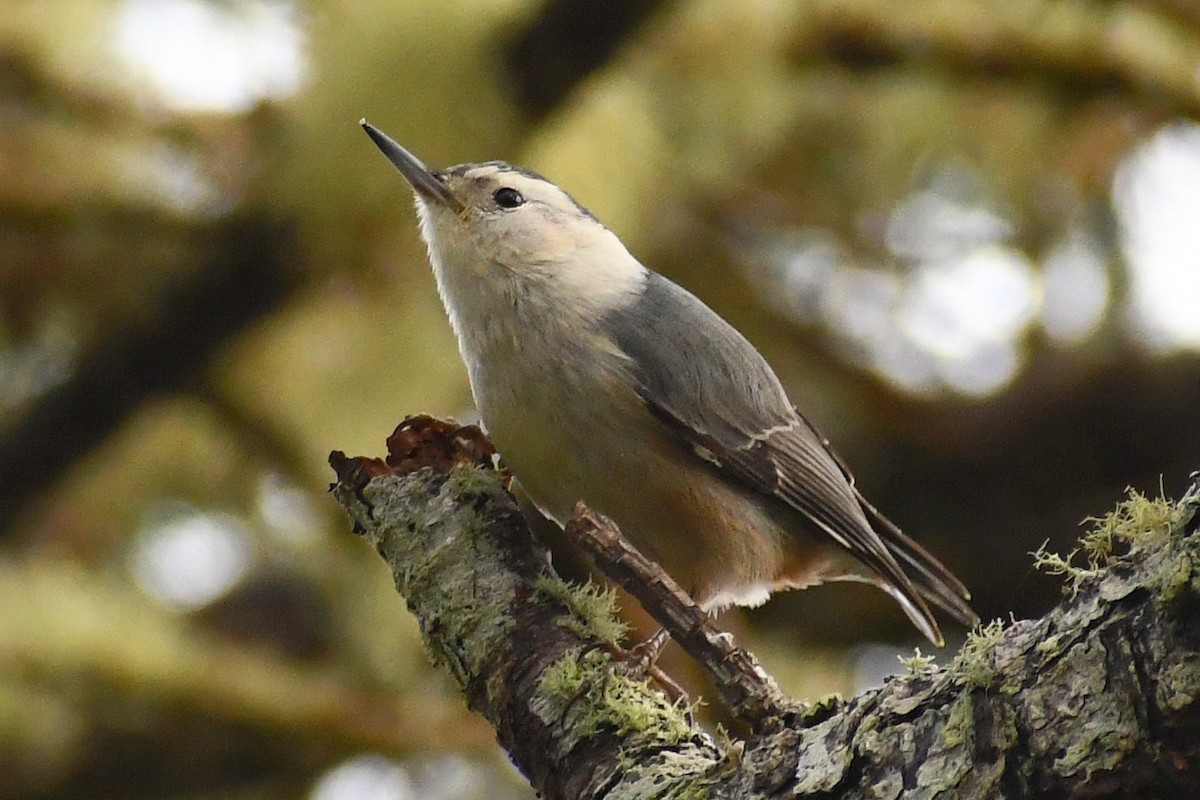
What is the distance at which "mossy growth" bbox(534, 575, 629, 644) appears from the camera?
5.72 feet

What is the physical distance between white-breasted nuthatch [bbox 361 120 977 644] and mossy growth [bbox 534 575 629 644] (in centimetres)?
55

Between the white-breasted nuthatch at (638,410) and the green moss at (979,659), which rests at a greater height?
the white-breasted nuthatch at (638,410)

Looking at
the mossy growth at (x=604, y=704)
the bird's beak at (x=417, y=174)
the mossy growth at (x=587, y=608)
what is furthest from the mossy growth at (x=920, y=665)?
the bird's beak at (x=417, y=174)

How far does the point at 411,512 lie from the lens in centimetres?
191

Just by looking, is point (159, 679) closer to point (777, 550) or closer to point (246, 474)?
point (246, 474)

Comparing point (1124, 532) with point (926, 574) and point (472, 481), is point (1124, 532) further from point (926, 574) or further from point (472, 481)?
point (926, 574)

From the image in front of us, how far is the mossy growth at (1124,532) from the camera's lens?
1.19m

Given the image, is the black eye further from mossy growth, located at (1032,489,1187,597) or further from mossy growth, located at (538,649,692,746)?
mossy growth, located at (1032,489,1187,597)

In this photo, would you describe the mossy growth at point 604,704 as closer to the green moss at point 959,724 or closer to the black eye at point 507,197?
the green moss at point 959,724

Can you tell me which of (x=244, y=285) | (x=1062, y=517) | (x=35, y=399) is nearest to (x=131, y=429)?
(x=35, y=399)

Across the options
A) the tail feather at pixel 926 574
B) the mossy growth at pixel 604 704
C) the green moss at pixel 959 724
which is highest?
the tail feather at pixel 926 574

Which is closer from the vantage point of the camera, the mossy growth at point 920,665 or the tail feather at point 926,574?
the mossy growth at point 920,665

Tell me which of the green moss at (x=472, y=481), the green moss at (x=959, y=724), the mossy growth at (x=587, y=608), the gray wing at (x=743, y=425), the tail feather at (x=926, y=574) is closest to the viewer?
the green moss at (x=959, y=724)

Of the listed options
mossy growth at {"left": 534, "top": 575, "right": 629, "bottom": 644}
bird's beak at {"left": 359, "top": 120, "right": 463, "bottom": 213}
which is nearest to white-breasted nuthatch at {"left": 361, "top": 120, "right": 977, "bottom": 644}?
bird's beak at {"left": 359, "top": 120, "right": 463, "bottom": 213}
